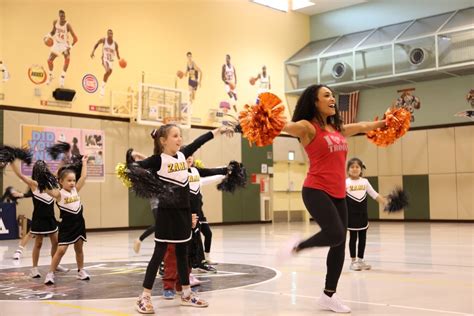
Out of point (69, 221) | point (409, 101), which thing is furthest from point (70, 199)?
point (409, 101)

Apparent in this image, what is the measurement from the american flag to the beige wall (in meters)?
2.46

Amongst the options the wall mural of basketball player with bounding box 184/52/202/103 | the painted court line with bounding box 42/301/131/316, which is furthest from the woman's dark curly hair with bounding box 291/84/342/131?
the wall mural of basketball player with bounding box 184/52/202/103

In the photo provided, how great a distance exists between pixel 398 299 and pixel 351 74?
17318 millimetres

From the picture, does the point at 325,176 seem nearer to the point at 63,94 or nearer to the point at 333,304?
the point at 333,304

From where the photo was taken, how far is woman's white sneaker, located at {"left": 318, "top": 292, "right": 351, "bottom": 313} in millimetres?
4605

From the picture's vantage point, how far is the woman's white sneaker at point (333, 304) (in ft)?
15.1

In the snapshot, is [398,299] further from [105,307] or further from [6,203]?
[6,203]

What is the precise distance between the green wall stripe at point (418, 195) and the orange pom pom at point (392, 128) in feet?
54.1

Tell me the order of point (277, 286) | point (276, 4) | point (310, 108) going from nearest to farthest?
point (310, 108) → point (277, 286) → point (276, 4)

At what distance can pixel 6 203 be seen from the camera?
49.1ft

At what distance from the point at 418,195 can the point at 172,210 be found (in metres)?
17.9

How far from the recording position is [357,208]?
25.3 feet

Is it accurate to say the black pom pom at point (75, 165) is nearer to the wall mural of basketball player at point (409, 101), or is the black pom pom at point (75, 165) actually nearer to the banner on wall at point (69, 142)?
the banner on wall at point (69, 142)

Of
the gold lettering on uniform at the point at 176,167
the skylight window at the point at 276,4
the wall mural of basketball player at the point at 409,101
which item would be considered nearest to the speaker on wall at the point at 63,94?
the skylight window at the point at 276,4
